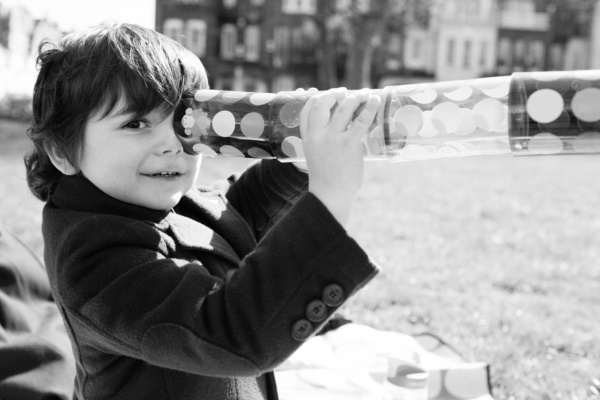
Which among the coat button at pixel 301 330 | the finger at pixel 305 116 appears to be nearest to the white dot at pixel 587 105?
the finger at pixel 305 116

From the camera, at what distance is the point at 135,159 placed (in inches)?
59.8

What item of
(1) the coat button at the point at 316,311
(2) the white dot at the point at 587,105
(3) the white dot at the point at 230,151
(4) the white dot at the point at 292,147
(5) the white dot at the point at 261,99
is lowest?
(1) the coat button at the point at 316,311

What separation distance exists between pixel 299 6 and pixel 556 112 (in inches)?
1259

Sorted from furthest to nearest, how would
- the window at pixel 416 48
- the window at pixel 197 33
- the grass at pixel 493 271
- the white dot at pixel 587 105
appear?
the window at pixel 416 48, the window at pixel 197 33, the grass at pixel 493 271, the white dot at pixel 587 105

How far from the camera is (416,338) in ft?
9.64

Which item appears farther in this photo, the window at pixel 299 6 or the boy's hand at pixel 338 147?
the window at pixel 299 6

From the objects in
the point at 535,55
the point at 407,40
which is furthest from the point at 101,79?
the point at 535,55

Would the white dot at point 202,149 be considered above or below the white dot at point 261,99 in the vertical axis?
below

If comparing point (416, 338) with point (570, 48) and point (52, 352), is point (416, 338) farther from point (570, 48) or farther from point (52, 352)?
point (570, 48)

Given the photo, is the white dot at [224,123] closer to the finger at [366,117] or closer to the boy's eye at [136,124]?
the boy's eye at [136,124]

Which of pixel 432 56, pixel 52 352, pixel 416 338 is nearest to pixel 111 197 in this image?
pixel 52 352

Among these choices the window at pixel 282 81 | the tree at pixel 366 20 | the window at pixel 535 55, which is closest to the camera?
the tree at pixel 366 20

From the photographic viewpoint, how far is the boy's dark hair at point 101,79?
4.91 feet

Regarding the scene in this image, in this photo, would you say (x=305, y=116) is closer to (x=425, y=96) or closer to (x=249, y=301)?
(x=425, y=96)
